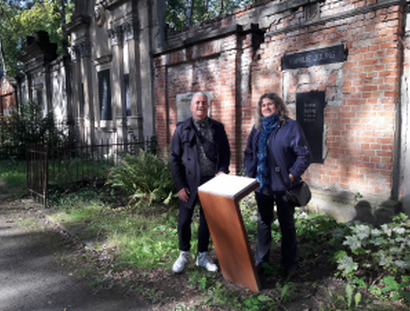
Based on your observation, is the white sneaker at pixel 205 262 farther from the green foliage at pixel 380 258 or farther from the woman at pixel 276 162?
the green foliage at pixel 380 258

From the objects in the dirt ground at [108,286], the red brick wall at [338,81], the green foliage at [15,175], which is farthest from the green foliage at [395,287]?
the green foliage at [15,175]

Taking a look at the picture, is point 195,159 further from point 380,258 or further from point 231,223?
point 380,258

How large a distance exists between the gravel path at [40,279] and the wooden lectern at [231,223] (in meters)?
1.00

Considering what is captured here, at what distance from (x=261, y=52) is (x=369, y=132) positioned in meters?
2.46

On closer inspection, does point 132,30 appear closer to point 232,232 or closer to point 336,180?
point 336,180

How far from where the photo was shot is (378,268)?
3363mm

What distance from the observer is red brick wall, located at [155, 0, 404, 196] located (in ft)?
14.1

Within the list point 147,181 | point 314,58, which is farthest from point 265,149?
point 147,181

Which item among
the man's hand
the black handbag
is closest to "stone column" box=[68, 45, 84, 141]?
the man's hand

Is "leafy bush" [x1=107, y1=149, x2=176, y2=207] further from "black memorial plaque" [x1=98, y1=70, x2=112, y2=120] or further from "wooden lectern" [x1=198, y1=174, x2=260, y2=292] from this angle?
"black memorial plaque" [x1=98, y1=70, x2=112, y2=120]

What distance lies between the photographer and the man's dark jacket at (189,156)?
11.4 feet

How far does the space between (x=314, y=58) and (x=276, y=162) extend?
2658 millimetres

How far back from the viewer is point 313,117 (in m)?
5.16

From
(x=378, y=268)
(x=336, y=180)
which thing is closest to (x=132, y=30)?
(x=336, y=180)
